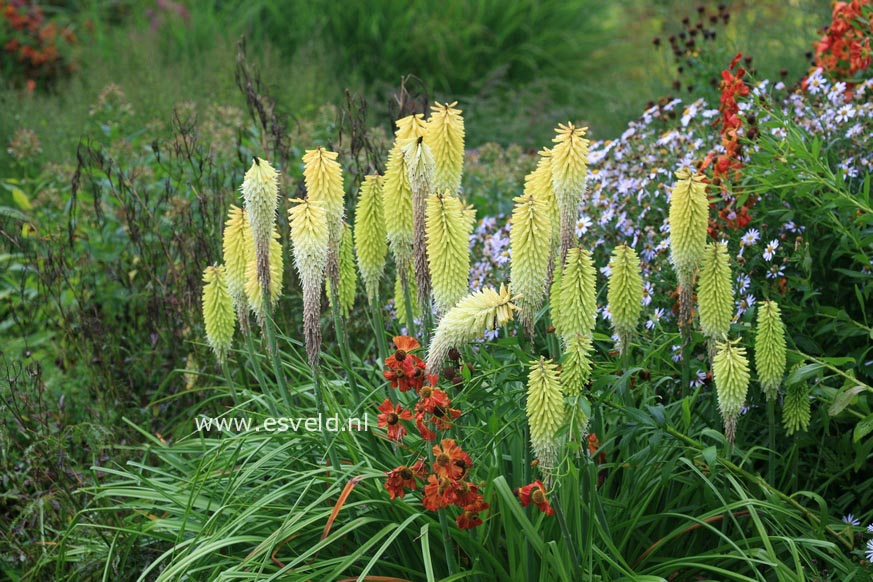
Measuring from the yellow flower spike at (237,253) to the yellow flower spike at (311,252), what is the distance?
1.31ft

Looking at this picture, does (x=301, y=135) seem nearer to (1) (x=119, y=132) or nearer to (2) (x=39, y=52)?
(1) (x=119, y=132)

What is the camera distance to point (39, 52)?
1125cm

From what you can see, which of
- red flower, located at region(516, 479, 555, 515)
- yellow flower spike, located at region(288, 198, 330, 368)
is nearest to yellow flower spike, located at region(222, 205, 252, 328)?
yellow flower spike, located at region(288, 198, 330, 368)

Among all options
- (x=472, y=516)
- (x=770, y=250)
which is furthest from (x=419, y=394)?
(x=770, y=250)

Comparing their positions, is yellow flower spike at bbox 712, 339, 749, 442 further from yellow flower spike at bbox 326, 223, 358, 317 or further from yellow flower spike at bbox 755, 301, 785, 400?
yellow flower spike at bbox 326, 223, 358, 317

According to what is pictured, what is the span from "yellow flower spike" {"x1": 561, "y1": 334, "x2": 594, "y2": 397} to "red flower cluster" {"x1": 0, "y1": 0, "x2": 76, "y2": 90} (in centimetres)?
969

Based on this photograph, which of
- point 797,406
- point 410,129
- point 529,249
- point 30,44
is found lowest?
point 797,406

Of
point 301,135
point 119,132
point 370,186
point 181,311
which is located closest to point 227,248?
point 370,186

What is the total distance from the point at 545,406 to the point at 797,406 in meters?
1.17

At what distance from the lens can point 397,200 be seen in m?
3.14

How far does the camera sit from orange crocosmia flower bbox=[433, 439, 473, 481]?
270 centimetres

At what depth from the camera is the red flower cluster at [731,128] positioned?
3990 mm

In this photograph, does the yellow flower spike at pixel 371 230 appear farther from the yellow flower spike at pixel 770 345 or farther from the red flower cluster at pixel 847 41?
the red flower cluster at pixel 847 41

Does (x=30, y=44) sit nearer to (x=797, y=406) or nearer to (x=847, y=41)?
(x=847, y=41)
